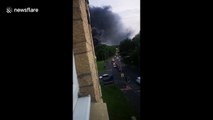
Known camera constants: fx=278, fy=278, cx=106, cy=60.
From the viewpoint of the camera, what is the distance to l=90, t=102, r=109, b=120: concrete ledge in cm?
509

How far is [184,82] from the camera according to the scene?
2.79m

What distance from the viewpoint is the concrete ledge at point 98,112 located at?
509 cm

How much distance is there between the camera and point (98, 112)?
533cm
